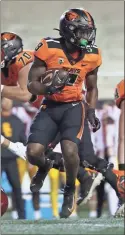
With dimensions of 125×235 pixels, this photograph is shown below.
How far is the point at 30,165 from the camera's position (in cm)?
631

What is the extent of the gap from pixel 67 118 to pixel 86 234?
51.1 inches

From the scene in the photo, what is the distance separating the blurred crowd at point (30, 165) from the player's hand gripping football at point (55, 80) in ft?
6.12

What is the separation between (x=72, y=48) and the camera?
430cm

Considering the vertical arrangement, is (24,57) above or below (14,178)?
above

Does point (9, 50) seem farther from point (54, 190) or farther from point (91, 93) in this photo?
point (54, 190)

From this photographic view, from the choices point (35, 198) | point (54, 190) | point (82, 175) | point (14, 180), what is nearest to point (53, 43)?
point (82, 175)

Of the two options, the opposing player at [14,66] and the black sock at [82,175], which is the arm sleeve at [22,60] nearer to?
the opposing player at [14,66]

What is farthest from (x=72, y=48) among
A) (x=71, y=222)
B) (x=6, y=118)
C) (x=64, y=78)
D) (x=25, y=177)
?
(x=25, y=177)

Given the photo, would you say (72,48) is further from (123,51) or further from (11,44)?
(123,51)

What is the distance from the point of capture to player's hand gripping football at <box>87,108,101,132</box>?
14.1ft

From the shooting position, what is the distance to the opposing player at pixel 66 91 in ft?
13.8

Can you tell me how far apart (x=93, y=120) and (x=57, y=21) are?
6335 mm

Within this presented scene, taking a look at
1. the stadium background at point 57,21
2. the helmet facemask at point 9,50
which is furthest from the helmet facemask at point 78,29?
the stadium background at point 57,21

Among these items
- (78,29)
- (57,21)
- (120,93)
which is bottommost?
(120,93)
